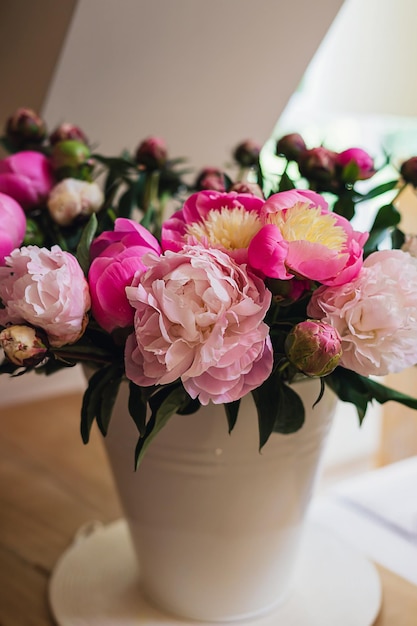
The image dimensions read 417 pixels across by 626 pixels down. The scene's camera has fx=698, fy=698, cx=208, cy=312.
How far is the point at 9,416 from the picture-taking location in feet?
3.88

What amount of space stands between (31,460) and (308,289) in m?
0.68

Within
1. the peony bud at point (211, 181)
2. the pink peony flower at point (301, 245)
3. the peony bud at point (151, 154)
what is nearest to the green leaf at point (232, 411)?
the pink peony flower at point (301, 245)

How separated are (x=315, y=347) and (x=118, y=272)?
5.3 inches

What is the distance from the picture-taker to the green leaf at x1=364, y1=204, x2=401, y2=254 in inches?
22.4

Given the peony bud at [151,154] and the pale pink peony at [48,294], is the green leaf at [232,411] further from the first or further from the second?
the peony bud at [151,154]

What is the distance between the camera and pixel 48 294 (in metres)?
0.44

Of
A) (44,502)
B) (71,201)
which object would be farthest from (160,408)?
(44,502)

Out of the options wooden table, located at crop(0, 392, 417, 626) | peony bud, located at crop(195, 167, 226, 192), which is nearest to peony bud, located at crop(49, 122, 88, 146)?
peony bud, located at crop(195, 167, 226, 192)

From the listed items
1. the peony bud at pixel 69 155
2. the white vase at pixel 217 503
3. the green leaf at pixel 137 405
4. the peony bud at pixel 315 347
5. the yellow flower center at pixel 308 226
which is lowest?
the white vase at pixel 217 503

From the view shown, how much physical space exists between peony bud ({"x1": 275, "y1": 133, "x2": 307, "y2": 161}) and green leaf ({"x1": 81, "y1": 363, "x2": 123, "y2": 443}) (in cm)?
26

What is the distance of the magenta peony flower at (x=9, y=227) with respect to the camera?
0.53 m

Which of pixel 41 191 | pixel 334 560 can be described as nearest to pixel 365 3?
pixel 41 191

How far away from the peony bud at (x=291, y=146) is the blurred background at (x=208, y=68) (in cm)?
18

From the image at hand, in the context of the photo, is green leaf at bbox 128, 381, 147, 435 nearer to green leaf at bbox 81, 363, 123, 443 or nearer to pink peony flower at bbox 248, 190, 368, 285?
green leaf at bbox 81, 363, 123, 443
